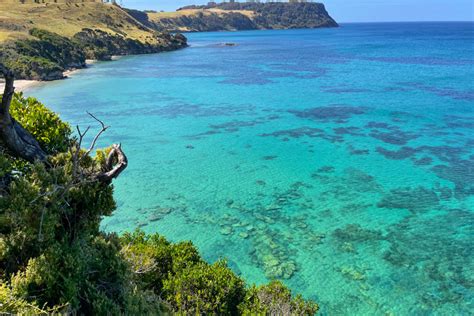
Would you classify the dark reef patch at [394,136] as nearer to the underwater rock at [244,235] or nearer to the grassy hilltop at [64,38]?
the underwater rock at [244,235]

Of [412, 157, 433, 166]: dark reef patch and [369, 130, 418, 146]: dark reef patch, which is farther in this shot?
[369, 130, 418, 146]: dark reef patch

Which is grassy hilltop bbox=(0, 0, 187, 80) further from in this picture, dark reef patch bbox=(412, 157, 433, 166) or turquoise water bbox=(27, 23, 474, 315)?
dark reef patch bbox=(412, 157, 433, 166)

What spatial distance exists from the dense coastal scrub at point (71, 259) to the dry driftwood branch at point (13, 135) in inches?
17.0

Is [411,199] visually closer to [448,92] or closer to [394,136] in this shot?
[394,136]

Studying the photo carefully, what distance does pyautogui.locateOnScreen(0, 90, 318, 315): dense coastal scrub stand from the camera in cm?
991

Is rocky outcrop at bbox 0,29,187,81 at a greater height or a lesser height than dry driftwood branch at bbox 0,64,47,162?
greater

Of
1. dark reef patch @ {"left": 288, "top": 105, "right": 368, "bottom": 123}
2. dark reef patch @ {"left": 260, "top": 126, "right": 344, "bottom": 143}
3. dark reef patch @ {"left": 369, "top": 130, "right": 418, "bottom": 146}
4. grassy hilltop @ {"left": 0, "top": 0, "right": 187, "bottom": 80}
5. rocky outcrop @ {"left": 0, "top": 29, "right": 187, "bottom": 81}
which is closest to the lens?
dark reef patch @ {"left": 369, "top": 130, "right": 418, "bottom": 146}

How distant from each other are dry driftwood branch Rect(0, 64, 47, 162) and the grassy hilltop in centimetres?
7757

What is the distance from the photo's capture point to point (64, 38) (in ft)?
382

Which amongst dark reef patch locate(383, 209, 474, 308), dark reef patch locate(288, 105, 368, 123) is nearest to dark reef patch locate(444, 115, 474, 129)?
dark reef patch locate(288, 105, 368, 123)

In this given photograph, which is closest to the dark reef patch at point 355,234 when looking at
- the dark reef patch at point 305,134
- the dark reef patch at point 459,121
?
the dark reef patch at point 305,134

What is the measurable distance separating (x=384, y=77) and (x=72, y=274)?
3507 inches

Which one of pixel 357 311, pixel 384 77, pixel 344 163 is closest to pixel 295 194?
pixel 344 163

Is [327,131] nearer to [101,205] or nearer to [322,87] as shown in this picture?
[322,87]
